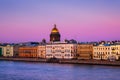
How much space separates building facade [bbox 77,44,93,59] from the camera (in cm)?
6786

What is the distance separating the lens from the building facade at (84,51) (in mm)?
67856

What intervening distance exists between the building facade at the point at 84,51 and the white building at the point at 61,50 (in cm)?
69

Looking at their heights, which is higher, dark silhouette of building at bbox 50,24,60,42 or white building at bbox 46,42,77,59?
dark silhouette of building at bbox 50,24,60,42

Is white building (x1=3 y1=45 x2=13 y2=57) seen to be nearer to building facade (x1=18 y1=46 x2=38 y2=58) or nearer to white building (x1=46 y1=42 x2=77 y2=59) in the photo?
building facade (x1=18 y1=46 x2=38 y2=58)

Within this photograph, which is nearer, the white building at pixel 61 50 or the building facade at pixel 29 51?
the white building at pixel 61 50

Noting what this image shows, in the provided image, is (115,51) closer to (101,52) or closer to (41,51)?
(101,52)

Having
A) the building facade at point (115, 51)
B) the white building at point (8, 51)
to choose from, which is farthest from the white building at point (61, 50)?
the white building at point (8, 51)

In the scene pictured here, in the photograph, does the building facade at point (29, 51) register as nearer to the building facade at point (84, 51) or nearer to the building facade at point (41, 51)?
the building facade at point (41, 51)

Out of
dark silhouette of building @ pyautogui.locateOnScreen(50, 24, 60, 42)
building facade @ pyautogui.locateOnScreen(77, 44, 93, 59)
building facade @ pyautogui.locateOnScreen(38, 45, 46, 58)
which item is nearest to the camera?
building facade @ pyautogui.locateOnScreen(77, 44, 93, 59)

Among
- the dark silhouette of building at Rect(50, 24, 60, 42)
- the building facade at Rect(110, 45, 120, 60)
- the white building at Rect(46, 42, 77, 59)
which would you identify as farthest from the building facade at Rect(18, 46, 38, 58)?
the building facade at Rect(110, 45, 120, 60)

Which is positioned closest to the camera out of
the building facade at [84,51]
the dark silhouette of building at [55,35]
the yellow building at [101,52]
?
the yellow building at [101,52]

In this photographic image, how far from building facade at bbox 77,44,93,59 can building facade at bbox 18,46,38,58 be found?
11367 millimetres

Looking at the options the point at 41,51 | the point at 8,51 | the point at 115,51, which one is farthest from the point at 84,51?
the point at 8,51

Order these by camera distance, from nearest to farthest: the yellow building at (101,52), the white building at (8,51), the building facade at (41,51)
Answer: the yellow building at (101,52) < the building facade at (41,51) < the white building at (8,51)
